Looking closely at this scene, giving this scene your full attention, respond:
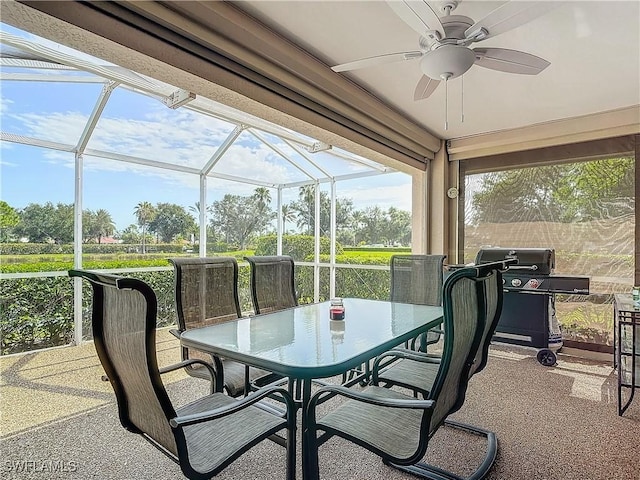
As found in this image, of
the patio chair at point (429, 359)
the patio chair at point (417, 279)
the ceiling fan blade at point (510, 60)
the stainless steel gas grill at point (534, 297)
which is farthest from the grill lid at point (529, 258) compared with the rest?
the ceiling fan blade at point (510, 60)

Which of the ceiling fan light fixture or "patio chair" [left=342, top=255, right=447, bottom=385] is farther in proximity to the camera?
"patio chair" [left=342, top=255, right=447, bottom=385]

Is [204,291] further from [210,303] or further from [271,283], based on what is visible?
[271,283]

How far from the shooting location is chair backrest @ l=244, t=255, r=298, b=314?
2.89 m

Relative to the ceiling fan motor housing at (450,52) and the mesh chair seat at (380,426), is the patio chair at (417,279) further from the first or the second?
the ceiling fan motor housing at (450,52)

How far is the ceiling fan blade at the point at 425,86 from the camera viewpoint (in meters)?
2.57

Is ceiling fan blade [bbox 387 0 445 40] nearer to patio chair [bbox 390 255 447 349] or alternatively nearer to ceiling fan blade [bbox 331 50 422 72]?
ceiling fan blade [bbox 331 50 422 72]

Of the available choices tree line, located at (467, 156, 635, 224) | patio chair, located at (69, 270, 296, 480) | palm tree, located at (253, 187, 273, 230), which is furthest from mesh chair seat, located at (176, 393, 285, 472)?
palm tree, located at (253, 187, 273, 230)

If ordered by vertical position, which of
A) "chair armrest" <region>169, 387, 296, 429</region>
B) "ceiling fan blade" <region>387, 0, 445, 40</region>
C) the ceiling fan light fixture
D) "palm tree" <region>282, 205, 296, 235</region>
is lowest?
"chair armrest" <region>169, 387, 296, 429</region>

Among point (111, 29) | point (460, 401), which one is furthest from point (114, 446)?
point (111, 29)

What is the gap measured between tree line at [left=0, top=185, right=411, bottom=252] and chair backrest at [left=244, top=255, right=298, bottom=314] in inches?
98.2

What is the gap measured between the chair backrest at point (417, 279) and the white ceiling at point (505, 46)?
1.56 meters

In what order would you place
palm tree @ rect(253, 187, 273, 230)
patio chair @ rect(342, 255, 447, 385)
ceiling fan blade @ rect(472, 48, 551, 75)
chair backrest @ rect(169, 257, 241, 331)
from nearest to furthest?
ceiling fan blade @ rect(472, 48, 551, 75) → chair backrest @ rect(169, 257, 241, 331) → patio chair @ rect(342, 255, 447, 385) → palm tree @ rect(253, 187, 273, 230)

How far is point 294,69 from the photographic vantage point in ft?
8.73

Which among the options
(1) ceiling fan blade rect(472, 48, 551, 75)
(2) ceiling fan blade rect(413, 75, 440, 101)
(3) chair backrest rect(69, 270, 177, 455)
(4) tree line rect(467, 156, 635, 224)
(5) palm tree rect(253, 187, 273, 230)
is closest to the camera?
(3) chair backrest rect(69, 270, 177, 455)
